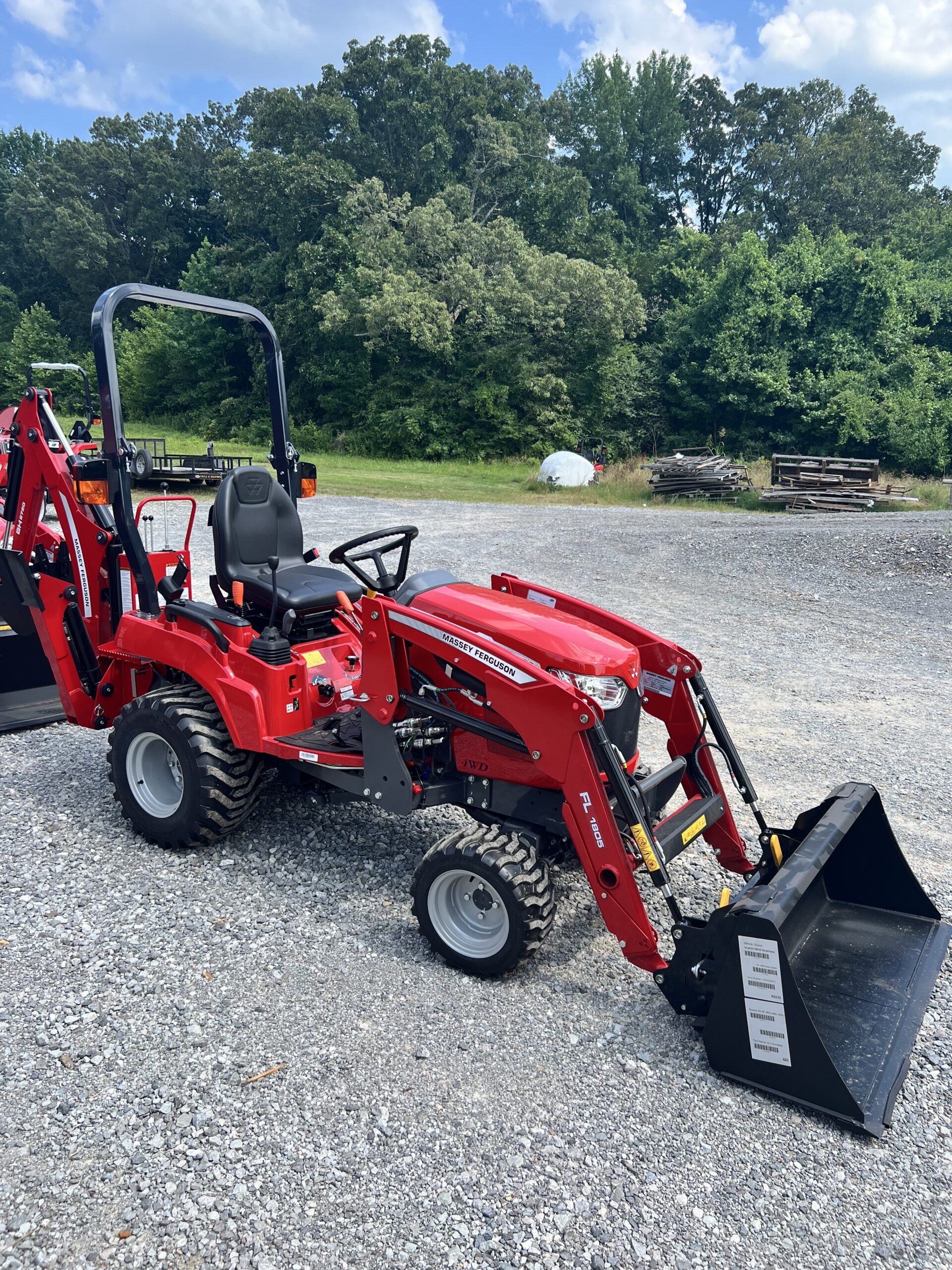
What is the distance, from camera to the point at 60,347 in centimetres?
4803

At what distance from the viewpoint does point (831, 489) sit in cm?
1981

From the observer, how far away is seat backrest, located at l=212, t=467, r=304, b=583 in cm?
Answer: 464

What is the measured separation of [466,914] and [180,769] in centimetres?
162

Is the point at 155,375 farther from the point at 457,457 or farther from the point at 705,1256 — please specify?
the point at 705,1256

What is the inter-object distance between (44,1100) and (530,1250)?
1574mm

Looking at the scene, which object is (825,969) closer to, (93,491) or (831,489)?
(93,491)

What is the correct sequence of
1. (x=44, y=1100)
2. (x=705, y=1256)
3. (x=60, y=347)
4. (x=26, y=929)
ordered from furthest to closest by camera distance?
(x=60, y=347) < (x=26, y=929) < (x=44, y=1100) < (x=705, y=1256)

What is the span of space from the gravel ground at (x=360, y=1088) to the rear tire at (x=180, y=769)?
0.17 m

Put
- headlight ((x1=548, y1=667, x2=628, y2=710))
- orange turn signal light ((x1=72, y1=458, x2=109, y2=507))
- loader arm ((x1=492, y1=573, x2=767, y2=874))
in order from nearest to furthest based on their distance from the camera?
1. headlight ((x1=548, y1=667, x2=628, y2=710))
2. loader arm ((x1=492, y1=573, x2=767, y2=874))
3. orange turn signal light ((x1=72, y1=458, x2=109, y2=507))

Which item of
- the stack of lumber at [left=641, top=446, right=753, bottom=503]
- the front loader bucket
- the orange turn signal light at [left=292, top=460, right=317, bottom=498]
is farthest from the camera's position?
the stack of lumber at [left=641, top=446, right=753, bottom=503]

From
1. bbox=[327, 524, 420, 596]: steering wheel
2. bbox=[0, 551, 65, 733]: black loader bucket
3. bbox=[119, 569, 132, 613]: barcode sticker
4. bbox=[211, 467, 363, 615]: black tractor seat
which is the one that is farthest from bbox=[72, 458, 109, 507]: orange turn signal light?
bbox=[0, 551, 65, 733]: black loader bucket

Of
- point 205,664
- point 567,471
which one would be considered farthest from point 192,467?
point 205,664

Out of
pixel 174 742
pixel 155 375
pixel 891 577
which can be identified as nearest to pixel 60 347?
pixel 155 375

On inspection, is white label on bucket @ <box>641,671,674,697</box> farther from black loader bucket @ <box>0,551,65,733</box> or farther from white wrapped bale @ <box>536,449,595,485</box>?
white wrapped bale @ <box>536,449,595,485</box>
